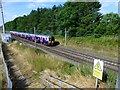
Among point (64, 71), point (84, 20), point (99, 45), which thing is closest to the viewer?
point (64, 71)

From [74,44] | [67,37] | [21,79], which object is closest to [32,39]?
[67,37]

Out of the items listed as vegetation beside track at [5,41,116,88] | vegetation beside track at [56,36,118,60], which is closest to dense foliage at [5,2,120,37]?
vegetation beside track at [56,36,118,60]

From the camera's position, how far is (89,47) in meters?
33.7

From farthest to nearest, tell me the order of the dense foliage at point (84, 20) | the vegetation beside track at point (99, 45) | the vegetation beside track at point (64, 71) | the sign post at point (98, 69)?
the dense foliage at point (84, 20) → the vegetation beside track at point (99, 45) → the vegetation beside track at point (64, 71) → the sign post at point (98, 69)

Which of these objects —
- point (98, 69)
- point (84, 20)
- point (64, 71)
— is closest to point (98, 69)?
point (98, 69)

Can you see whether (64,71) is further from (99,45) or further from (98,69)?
(99,45)

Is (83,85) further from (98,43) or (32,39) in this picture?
(32,39)

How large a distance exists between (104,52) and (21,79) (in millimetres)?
17808

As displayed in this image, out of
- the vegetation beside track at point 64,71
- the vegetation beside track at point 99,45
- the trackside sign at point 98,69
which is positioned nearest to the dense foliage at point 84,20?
the vegetation beside track at point 99,45

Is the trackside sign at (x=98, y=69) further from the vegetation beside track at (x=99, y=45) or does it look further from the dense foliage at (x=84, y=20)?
the dense foliage at (x=84, y=20)

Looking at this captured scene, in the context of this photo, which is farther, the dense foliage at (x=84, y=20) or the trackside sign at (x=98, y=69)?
the dense foliage at (x=84, y=20)

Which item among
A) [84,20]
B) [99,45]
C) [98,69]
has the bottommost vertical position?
[99,45]

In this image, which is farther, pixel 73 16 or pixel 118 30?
pixel 73 16

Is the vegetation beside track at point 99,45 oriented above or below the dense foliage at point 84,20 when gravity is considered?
below
